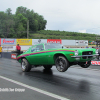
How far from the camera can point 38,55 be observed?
854cm

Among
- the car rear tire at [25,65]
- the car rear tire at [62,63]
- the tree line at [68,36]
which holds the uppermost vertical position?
the tree line at [68,36]

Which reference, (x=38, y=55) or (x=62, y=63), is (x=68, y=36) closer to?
(x=38, y=55)

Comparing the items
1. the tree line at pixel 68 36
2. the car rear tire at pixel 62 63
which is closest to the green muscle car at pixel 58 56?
the car rear tire at pixel 62 63

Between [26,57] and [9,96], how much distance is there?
179 inches

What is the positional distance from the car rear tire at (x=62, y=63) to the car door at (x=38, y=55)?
0.82 metres

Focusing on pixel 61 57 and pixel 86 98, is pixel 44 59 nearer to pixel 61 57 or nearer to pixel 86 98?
pixel 61 57

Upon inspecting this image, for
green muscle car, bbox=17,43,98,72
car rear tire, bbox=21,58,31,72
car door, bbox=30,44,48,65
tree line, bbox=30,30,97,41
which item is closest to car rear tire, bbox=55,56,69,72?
green muscle car, bbox=17,43,98,72

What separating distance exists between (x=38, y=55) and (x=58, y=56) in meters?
1.43

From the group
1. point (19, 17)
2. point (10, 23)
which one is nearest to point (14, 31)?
point (10, 23)

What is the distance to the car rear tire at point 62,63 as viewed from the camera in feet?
23.2

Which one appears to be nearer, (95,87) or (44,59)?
(95,87)

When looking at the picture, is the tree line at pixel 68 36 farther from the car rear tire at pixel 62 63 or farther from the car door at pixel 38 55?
the car rear tire at pixel 62 63

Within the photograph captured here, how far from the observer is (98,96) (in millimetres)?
4875

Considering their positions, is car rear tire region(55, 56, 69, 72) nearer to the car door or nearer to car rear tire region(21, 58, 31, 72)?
the car door
